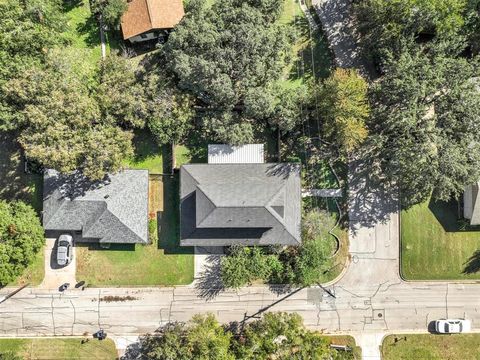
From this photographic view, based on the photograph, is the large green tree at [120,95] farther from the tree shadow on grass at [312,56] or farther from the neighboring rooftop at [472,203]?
the neighboring rooftop at [472,203]

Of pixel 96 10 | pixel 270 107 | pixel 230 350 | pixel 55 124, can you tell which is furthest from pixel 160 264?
pixel 96 10

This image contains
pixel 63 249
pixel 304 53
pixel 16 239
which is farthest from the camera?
pixel 304 53

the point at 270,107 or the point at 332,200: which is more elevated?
the point at 270,107

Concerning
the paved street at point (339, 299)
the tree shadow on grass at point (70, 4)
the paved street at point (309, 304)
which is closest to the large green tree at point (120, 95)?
the tree shadow on grass at point (70, 4)

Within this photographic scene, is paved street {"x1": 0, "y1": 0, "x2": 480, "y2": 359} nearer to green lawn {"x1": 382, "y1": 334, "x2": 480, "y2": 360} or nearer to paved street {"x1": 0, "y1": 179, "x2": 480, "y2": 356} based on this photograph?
paved street {"x1": 0, "y1": 179, "x2": 480, "y2": 356}

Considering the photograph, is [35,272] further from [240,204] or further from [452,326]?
[452,326]

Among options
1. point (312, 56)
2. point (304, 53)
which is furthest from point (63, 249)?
point (312, 56)

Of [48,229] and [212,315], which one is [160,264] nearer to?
[212,315]
